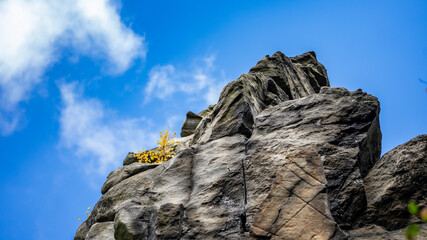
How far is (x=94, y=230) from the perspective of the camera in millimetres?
18547

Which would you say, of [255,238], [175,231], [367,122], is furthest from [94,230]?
[367,122]

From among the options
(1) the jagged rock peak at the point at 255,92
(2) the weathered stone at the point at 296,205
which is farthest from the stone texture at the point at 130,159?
(2) the weathered stone at the point at 296,205

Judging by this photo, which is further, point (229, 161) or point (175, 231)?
point (229, 161)

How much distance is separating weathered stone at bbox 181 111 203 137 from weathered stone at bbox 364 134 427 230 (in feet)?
82.3

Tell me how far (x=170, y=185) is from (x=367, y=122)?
9.53 metres

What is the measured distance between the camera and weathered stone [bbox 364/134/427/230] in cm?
1176

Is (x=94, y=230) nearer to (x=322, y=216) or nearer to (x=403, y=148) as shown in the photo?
(x=322, y=216)

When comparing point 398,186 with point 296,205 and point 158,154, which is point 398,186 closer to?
point 296,205

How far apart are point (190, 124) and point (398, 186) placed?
89.0ft

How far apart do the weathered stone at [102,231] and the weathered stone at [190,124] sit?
1887cm

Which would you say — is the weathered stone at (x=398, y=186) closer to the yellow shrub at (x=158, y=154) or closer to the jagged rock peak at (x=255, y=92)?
Result: the jagged rock peak at (x=255, y=92)

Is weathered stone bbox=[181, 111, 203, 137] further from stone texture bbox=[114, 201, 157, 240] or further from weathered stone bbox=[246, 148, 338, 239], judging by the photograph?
weathered stone bbox=[246, 148, 338, 239]

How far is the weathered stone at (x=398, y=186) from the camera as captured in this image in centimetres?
1176

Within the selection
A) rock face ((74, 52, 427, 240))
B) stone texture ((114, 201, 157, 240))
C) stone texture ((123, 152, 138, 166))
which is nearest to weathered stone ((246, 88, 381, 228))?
rock face ((74, 52, 427, 240))
